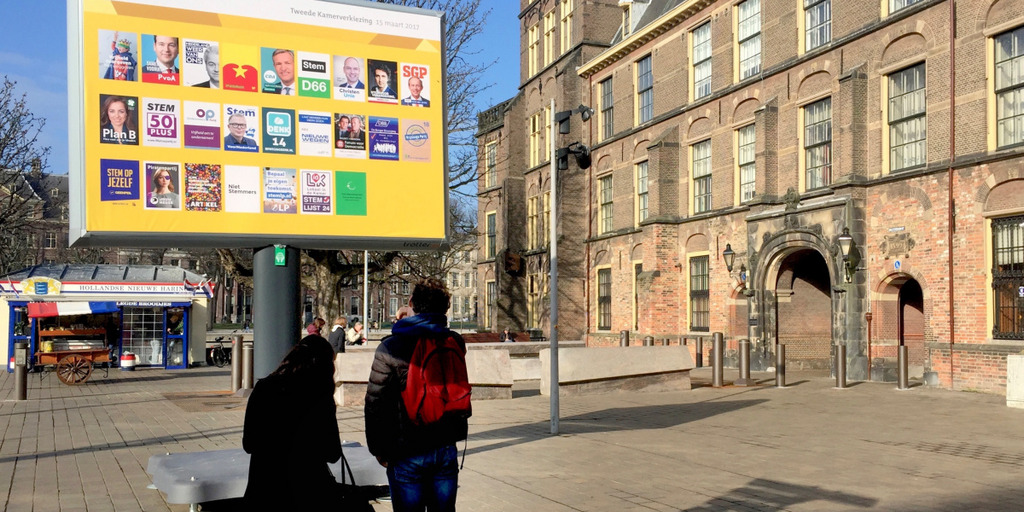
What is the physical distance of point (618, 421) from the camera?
13.5 metres

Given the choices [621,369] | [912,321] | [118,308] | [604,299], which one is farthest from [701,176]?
[118,308]

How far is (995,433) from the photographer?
12.1 m

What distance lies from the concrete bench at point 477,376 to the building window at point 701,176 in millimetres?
14021

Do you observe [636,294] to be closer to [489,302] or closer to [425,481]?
[489,302]

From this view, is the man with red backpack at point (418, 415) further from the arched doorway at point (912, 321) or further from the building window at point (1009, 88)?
the arched doorway at point (912, 321)

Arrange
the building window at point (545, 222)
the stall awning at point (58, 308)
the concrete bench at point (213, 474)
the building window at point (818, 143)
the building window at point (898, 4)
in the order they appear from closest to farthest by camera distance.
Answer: the concrete bench at point (213, 474), the building window at point (898, 4), the building window at point (818, 143), the stall awning at point (58, 308), the building window at point (545, 222)

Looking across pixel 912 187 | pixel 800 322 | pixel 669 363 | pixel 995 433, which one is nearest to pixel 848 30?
pixel 912 187

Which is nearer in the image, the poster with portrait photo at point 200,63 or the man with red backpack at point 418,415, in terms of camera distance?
the man with red backpack at point 418,415

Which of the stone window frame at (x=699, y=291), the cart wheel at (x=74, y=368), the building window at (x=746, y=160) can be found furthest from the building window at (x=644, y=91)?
the cart wheel at (x=74, y=368)

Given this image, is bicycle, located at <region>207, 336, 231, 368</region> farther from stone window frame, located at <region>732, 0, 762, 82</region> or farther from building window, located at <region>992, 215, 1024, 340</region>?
building window, located at <region>992, 215, 1024, 340</region>

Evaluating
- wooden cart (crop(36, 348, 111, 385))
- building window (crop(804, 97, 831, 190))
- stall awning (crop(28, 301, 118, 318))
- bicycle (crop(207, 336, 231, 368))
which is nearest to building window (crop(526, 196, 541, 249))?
bicycle (crop(207, 336, 231, 368))

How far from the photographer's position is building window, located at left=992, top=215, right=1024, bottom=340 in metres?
17.8

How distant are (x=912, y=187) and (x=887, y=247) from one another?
154cm

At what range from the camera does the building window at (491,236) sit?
150 ft
